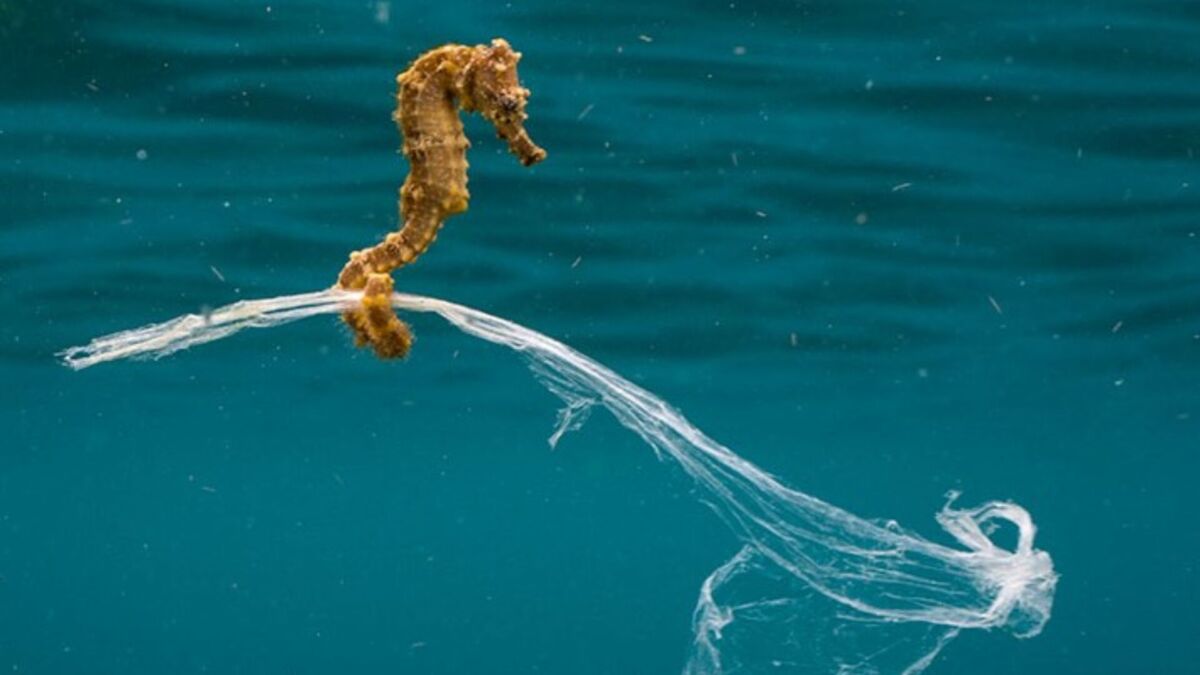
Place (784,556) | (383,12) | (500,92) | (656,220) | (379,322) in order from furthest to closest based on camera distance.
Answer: (656,220), (383,12), (784,556), (379,322), (500,92)

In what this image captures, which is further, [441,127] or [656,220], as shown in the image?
[656,220]

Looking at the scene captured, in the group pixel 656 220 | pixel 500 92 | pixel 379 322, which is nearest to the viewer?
pixel 500 92

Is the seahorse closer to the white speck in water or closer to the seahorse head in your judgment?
the seahorse head

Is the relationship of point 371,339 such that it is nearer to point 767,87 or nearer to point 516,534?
point 767,87

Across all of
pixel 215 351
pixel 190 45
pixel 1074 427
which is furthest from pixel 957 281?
pixel 1074 427

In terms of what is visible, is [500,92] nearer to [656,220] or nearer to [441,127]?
[441,127]

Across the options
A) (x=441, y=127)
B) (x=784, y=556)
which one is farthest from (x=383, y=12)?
(x=784, y=556)

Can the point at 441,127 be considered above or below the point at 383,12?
above
